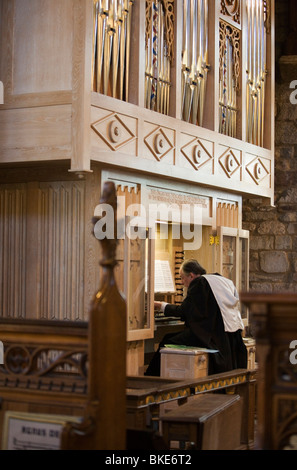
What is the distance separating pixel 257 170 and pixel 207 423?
5415mm

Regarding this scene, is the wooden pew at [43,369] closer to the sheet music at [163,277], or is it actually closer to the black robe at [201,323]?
the black robe at [201,323]

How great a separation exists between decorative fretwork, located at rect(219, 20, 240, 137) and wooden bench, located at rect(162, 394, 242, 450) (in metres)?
4.26

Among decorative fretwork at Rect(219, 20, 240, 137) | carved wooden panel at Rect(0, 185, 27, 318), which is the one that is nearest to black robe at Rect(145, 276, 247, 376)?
carved wooden panel at Rect(0, 185, 27, 318)

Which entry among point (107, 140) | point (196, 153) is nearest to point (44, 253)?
point (107, 140)

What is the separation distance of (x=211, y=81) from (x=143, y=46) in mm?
1705

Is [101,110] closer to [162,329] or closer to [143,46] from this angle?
[143,46]

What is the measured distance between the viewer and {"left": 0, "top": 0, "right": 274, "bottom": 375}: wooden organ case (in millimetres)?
7766

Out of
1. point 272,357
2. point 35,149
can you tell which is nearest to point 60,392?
point 272,357

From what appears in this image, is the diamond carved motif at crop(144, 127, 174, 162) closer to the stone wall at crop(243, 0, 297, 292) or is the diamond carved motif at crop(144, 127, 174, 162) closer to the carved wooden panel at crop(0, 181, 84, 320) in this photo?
the carved wooden panel at crop(0, 181, 84, 320)

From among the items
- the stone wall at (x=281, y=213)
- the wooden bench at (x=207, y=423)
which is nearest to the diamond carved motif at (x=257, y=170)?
the stone wall at (x=281, y=213)

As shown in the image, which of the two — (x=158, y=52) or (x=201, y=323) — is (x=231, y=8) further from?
(x=201, y=323)

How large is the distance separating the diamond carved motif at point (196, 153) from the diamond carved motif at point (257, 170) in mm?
1156

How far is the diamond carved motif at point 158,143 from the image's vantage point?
8.69 metres

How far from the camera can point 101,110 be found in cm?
786
